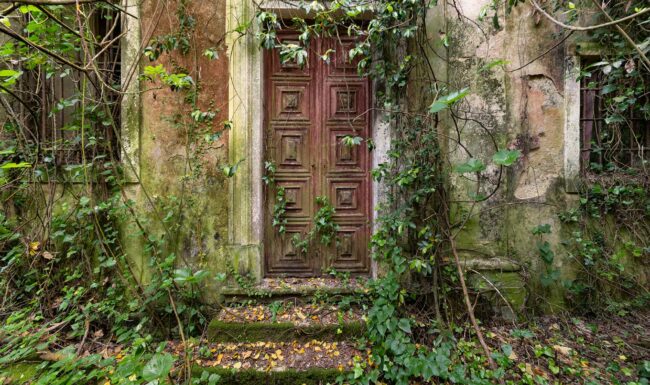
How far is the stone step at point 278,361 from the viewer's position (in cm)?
→ 237

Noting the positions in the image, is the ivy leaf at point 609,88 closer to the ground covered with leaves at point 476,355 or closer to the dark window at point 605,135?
the dark window at point 605,135

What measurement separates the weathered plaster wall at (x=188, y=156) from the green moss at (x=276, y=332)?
0.71m

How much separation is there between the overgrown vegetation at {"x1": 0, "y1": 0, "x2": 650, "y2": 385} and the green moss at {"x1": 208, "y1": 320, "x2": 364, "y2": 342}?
14.3 inches

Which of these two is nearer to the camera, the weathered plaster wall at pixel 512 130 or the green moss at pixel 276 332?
the green moss at pixel 276 332

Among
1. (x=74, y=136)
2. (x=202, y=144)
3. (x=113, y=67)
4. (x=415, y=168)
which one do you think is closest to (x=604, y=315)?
(x=415, y=168)

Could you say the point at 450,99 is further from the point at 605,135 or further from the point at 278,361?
the point at 605,135

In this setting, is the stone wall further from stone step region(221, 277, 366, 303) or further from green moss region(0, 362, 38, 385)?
green moss region(0, 362, 38, 385)

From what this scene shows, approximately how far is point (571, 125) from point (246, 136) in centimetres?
361

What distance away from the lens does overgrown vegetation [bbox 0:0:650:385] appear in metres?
2.85

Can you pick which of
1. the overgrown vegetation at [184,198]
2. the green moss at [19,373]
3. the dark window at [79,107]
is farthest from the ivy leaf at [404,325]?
the dark window at [79,107]

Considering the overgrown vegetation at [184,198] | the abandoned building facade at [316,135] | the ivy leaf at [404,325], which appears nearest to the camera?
the ivy leaf at [404,325]

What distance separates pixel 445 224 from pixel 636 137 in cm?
255

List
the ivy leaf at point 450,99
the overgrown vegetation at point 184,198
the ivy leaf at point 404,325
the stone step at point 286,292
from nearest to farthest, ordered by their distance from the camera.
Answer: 1. the ivy leaf at point 450,99
2. the ivy leaf at point 404,325
3. the overgrown vegetation at point 184,198
4. the stone step at point 286,292

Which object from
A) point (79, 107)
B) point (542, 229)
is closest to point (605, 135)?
point (542, 229)
